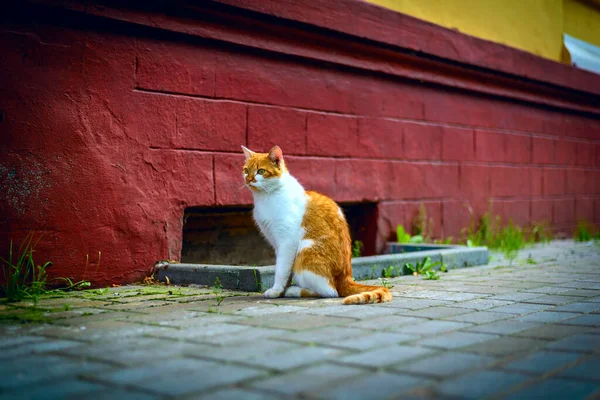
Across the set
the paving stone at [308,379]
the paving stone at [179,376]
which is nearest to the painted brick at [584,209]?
the paving stone at [308,379]

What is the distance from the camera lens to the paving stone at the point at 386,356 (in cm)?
231

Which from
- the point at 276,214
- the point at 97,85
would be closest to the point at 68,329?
the point at 276,214

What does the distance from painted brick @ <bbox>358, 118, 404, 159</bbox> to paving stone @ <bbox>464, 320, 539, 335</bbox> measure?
346 cm

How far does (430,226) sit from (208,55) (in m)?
3.31

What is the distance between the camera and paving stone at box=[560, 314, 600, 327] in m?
3.09

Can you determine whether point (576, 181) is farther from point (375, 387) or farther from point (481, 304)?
point (375, 387)

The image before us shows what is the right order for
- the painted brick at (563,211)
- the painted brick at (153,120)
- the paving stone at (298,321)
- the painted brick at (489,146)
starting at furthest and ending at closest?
the painted brick at (563,211), the painted brick at (489,146), the painted brick at (153,120), the paving stone at (298,321)

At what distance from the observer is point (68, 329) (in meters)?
2.90

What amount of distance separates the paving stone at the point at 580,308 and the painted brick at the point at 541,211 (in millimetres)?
5310

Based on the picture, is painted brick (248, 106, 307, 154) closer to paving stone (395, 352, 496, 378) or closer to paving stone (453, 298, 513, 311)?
paving stone (453, 298, 513, 311)

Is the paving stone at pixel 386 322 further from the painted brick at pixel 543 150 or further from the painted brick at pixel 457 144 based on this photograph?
the painted brick at pixel 543 150

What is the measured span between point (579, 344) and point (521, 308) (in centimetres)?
94

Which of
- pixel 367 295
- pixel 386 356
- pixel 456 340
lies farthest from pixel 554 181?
pixel 386 356

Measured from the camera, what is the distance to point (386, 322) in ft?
10.2
